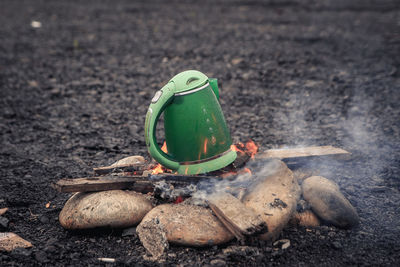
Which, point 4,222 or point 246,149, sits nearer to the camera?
point 4,222

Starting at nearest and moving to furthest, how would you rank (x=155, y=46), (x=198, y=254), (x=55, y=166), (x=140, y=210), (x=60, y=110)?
(x=198, y=254) < (x=140, y=210) < (x=55, y=166) < (x=60, y=110) < (x=155, y=46)

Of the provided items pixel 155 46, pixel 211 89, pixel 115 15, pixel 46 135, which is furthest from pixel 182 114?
pixel 115 15

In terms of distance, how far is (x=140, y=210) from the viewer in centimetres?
280

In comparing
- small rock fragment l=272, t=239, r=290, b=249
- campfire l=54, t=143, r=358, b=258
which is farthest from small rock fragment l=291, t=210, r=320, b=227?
small rock fragment l=272, t=239, r=290, b=249

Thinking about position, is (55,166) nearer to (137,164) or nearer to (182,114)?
(137,164)

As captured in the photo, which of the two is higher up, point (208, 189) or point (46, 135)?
point (208, 189)

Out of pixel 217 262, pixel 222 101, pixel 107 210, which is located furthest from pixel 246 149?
pixel 222 101

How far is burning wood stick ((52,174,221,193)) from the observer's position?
9.36 feet

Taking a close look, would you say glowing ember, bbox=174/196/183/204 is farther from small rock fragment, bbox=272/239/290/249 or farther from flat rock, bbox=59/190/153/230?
small rock fragment, bbox=272/239/290/249

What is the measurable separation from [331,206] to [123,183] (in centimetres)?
152

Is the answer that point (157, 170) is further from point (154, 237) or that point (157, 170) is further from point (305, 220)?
point (305, 220)

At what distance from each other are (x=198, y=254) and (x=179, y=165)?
0.71 meters

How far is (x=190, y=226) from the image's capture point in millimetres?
2621

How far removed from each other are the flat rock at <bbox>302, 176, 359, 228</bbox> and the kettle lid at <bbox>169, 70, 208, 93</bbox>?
3.81ft
